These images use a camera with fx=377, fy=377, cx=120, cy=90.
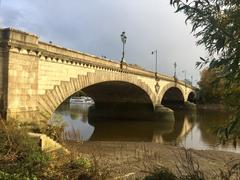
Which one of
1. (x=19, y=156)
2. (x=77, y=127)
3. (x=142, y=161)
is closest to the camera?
(x=19, y=156)

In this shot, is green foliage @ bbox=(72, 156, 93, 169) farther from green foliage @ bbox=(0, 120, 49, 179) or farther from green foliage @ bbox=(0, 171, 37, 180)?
green foliage @ bbox=(0, 171, 37, 180)

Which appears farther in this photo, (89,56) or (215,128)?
(89,56)

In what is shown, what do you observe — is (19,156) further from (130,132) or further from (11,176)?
(130,132)

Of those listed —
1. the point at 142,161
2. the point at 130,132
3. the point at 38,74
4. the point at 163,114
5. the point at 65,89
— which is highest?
the point at 38,74

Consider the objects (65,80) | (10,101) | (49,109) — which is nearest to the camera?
(10,101)

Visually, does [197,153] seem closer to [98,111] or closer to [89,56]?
[89,56]

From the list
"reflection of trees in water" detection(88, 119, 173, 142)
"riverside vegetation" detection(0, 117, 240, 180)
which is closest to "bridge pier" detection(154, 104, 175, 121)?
"reflection of trees in water" detection(88, 119, 173, 142)

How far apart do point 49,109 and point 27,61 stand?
285 centimetres

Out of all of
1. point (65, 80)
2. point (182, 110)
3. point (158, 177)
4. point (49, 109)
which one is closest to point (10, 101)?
point (49, 109)

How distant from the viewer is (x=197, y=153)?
54.7 feet

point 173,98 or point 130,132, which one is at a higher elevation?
point 173,98

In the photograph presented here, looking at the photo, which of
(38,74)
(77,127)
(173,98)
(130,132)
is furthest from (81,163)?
(173,98)

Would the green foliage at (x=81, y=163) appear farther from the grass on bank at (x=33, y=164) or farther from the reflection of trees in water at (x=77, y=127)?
the reflection of trees in water at (x=77, y=127)

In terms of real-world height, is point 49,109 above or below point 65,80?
below
